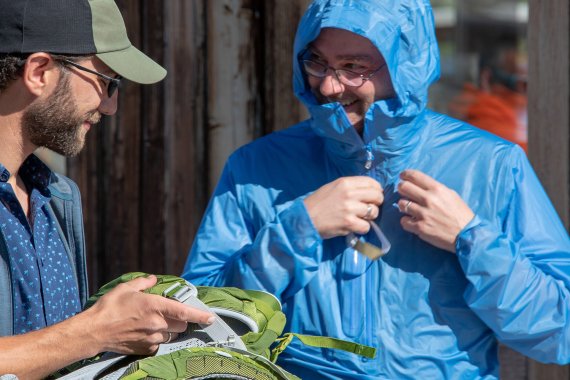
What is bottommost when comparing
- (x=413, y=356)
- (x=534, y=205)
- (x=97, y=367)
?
(x=413, y=356)

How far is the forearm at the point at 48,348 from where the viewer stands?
205 centimetres

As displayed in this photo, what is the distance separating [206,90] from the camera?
4.04 m

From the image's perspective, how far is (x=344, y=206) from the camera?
102 inches

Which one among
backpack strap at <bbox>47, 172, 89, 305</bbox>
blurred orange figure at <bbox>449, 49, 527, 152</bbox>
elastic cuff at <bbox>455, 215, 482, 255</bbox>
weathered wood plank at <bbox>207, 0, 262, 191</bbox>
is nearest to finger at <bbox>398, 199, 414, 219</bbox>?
elastic cuff at <bbox>455, 215, 482, 255</bbox>

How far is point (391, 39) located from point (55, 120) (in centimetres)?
90

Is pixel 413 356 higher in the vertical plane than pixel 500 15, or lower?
lower

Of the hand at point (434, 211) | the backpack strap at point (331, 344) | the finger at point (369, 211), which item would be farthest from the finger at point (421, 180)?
the backpack strap at point (331, 344)

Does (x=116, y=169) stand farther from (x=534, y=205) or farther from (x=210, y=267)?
(x=534, y=205)

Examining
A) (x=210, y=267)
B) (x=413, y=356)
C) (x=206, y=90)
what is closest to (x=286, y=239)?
(x=210, y=267)

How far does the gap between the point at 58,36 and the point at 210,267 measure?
0.76 meters

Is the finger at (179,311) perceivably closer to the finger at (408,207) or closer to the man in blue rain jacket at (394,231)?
the man in blue rain jacket at (394,231)

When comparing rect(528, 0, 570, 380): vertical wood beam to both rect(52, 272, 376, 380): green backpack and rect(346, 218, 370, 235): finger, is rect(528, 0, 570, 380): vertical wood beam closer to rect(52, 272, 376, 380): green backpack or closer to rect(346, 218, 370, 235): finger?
rect(346, 218, 370, 235): finger

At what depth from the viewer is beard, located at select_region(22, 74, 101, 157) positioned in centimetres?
233

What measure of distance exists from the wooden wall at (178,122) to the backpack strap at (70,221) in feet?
4.78
